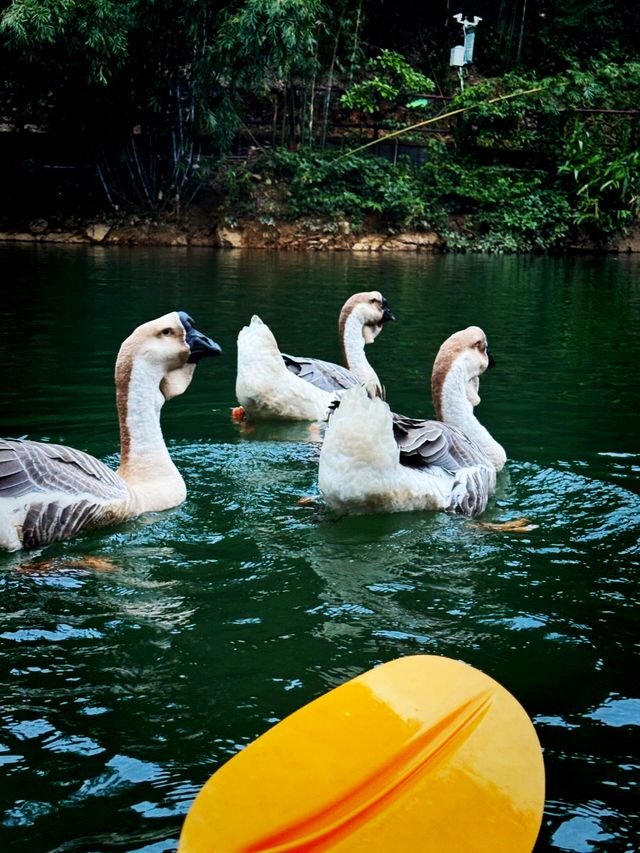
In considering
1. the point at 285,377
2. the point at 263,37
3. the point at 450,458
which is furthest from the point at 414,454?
the point at 263,37

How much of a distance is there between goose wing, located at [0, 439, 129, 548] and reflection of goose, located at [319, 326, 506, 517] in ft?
3.91

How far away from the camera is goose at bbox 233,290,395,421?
24.4ft

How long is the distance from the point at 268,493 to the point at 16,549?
162 centimetres

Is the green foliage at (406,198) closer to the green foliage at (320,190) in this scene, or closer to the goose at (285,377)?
the green foliage at (320,190)

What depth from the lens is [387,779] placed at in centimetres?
240

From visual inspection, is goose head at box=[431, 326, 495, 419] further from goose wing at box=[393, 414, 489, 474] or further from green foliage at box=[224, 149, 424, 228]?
green foliage at box=[224, 149, 424, 228]

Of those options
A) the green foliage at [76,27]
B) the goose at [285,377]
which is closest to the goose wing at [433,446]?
the goose at [285,377]

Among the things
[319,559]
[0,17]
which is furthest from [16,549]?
[0,17]

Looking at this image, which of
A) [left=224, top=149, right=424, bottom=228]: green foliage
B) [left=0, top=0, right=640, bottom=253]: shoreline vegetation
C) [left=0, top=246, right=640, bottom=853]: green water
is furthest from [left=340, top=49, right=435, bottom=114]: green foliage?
[left=0, top=246, right=640, bottom=853]: green water

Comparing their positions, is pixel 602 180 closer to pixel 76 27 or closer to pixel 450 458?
pixel 76 27

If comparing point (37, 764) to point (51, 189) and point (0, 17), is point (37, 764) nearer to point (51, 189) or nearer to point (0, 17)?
point (0, 17)

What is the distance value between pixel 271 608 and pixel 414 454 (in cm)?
157

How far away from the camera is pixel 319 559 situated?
15.0 feet

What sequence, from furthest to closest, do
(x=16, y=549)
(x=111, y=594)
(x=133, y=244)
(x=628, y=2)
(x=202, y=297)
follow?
(x=628, y=2), (x=133, y=244), (x=202, y=297), (x=16, y=549), (x=111, y=594)
